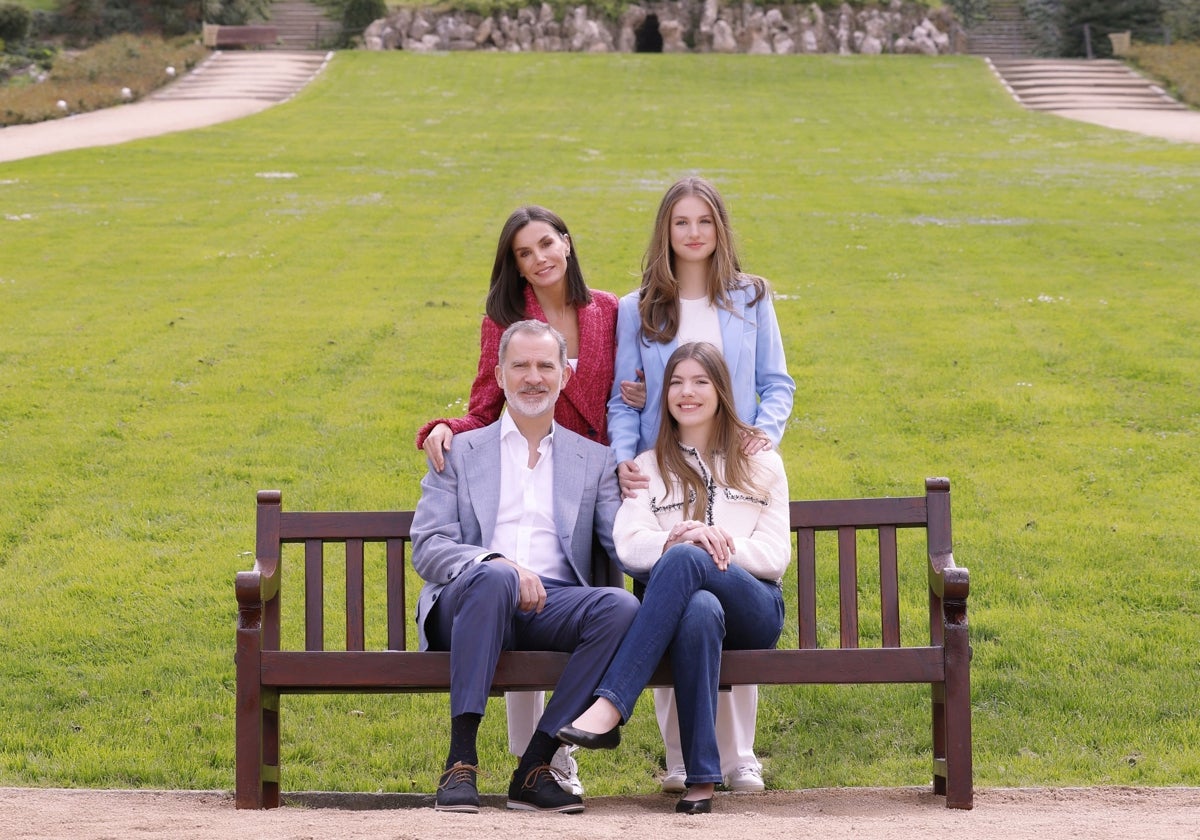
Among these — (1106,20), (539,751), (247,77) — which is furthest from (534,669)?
(1106,20)

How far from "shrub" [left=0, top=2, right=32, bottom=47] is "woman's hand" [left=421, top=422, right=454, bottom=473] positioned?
130ft

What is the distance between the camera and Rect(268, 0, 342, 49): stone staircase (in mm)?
43000

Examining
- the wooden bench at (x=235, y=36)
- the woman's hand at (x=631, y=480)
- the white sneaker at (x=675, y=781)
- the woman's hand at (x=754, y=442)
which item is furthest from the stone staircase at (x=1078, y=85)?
the white sneaker at (x=675, y=781)

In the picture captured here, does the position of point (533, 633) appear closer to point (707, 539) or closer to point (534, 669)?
point (534, 669)

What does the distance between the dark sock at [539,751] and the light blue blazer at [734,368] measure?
3.74 ft

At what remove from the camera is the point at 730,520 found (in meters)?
5.12

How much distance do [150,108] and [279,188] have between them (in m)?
12.6

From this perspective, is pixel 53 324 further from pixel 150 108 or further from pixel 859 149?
pixel 150 108

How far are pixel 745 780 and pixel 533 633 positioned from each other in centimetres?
101

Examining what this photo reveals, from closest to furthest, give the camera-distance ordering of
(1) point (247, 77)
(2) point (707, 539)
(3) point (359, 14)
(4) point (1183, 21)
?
(2) point (707, 539) → (1) point (247, 77) → (4) point (1183, 21) → (3) point (359, 14)

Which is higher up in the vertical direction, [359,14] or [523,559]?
[359,14]

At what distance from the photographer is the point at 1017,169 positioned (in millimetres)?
23406

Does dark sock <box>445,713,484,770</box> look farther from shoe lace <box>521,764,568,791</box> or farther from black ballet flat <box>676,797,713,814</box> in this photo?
black ballet flat <box>676,797,713,814</box>

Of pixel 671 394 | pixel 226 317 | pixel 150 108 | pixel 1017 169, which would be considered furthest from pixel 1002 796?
pixel 150 108
